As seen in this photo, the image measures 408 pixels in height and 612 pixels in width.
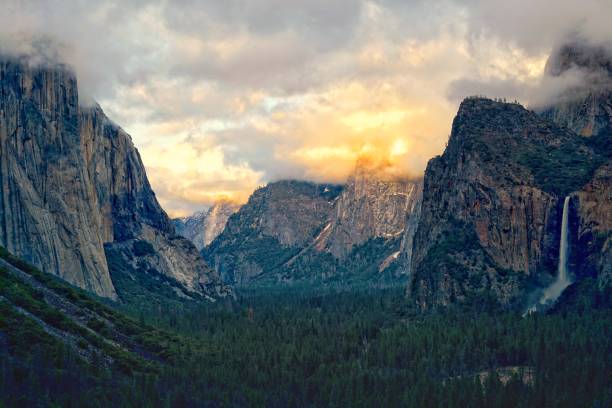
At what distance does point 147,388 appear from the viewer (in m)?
147

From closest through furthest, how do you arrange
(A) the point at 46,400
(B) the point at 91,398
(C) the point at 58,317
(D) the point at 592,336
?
(A) the point at 46,400
(B) the point at 91,398
(C) the point at 58,317
(D) the point at 592,336

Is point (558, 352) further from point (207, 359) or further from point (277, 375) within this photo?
point (207, 359)

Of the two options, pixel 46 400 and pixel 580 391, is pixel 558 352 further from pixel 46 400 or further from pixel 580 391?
pixel 46 400

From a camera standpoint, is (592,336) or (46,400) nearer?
(46,400)

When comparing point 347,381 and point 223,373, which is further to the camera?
point 223,373

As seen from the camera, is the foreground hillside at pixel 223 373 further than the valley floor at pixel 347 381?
Yes

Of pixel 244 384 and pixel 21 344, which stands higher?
pixel 21 344

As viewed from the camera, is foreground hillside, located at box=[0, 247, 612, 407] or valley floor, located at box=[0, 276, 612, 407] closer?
valley floor, located at box=[0, 276, 612, 407]

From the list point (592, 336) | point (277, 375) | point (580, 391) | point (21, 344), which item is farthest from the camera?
point (592, 336)

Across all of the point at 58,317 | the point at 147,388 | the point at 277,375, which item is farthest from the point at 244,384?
the point at 58,317

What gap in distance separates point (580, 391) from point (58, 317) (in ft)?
354

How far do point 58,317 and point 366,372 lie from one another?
69782 mm

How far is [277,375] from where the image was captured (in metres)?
185

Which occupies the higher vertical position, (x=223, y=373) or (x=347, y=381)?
(x=223, y=373)
